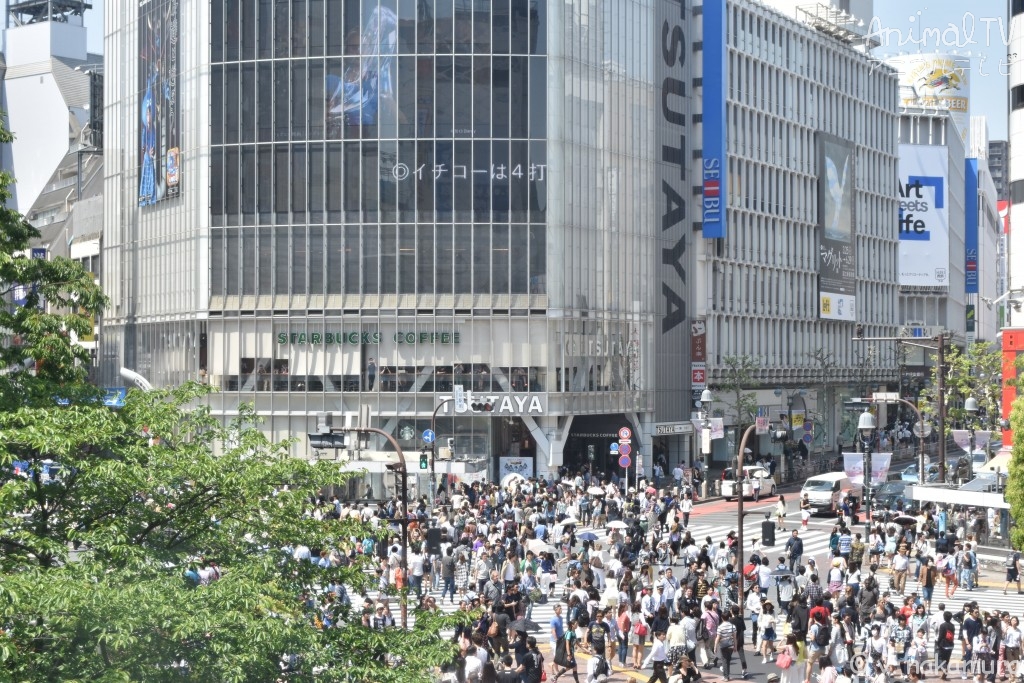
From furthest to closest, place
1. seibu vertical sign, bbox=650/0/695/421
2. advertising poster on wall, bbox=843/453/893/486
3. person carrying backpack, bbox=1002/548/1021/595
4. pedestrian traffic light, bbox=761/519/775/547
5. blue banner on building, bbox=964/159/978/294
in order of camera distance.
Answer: blue banner on building, bbox=964/159/978/294 → seibu vertical sign, bbox=650/0/695/421 → advertising poster on wall, bbox=843/453/893/486 → pedestrian traffic light, bbox=761/519/775/547 → person carrying backpack, bbox=1002/548/1021/595

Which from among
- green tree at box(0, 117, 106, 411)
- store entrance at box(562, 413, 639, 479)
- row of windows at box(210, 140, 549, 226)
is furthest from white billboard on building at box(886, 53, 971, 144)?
green tree at box(0, 117, 106, 411)

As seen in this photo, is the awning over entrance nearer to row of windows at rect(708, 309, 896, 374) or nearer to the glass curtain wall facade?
the glass curtain wall facade

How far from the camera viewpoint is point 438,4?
7331cm

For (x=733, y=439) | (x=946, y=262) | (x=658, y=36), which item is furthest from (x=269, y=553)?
(x=946, y=262)

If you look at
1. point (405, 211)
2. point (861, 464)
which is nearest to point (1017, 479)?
point (861, 464)

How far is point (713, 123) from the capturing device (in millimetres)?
86812

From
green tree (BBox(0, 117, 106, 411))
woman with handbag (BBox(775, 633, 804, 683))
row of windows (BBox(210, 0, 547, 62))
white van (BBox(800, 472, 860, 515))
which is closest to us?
green tree (BBox(0, 117, 106, 411))

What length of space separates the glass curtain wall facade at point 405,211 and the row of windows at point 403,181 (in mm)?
98

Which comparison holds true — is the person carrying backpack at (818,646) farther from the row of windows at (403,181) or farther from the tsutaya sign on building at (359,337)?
the row of windows at (403,181)

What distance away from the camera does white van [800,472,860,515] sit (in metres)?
60.0

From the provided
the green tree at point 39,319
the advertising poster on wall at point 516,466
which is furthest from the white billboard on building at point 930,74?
the green tree at point 39,319

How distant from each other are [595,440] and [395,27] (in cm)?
2408

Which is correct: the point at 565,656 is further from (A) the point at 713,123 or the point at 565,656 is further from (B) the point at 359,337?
(A) the point at 713,123

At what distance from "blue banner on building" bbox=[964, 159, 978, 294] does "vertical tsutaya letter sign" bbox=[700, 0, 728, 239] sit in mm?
79133
